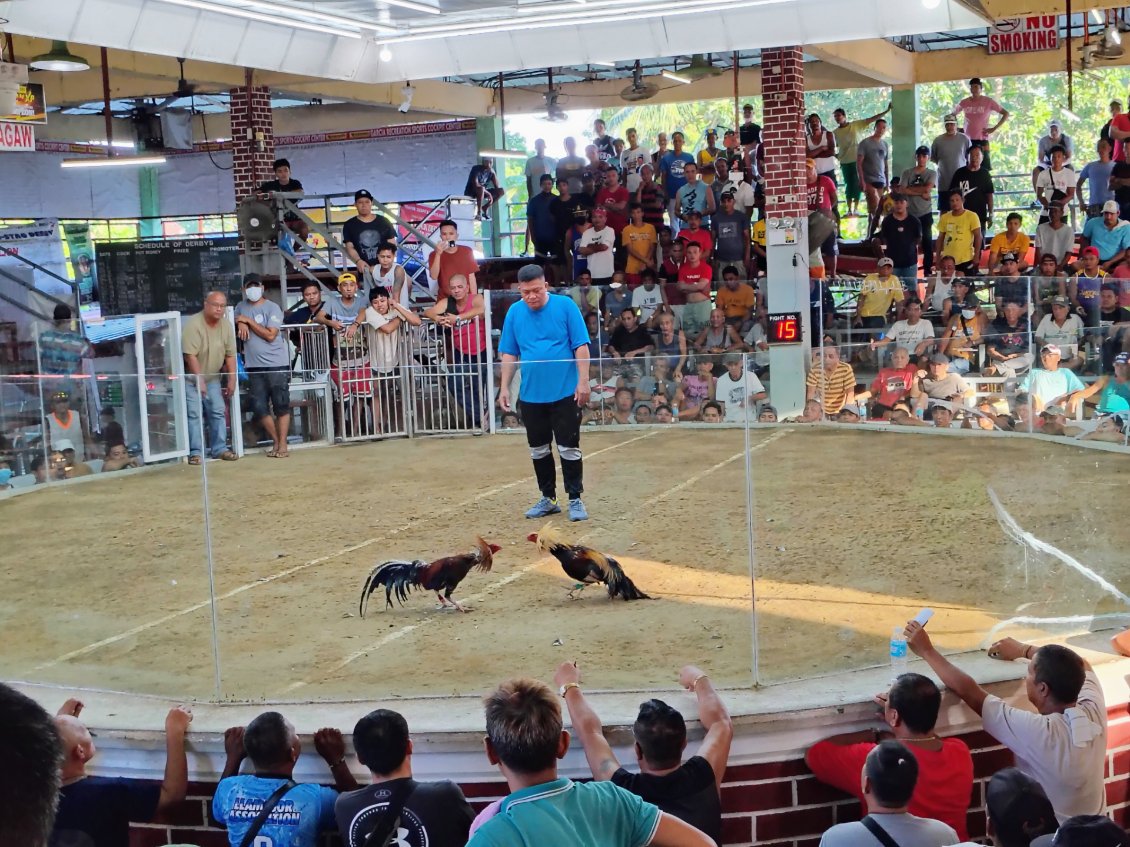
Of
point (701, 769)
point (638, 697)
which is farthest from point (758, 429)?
point (701, 769)

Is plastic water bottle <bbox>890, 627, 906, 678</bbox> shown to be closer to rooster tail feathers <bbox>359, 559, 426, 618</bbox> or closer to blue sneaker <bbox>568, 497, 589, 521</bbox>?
blue sneaker <bbox>568, 497, 589, 521</bbox>

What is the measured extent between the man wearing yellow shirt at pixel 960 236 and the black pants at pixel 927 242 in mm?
227

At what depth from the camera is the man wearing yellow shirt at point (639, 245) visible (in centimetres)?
1474

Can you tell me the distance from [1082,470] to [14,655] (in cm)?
441

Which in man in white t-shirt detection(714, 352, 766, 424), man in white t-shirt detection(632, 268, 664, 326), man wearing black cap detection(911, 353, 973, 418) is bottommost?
man wearing black cap detection(911, 353, 973, 418)

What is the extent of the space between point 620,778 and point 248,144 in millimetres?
14606

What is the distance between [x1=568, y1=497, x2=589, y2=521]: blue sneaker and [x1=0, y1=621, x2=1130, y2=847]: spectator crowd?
1963 millimetres

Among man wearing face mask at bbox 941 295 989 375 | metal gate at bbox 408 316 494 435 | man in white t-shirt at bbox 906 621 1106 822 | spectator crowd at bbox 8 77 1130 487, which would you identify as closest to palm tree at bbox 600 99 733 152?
spectator crowd at bbox 8 77 1130 487

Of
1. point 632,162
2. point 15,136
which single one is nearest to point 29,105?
point 15,136

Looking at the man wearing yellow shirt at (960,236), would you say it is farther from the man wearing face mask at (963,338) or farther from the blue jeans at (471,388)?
the blue jeans at (471,388)

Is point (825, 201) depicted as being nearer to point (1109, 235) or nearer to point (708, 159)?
point (708, 159)

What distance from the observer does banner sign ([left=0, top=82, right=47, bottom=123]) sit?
44.5 feet

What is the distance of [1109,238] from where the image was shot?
1343 cm

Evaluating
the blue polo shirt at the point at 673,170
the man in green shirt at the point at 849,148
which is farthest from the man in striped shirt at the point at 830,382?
the man in green shirt at the point at 849,148
